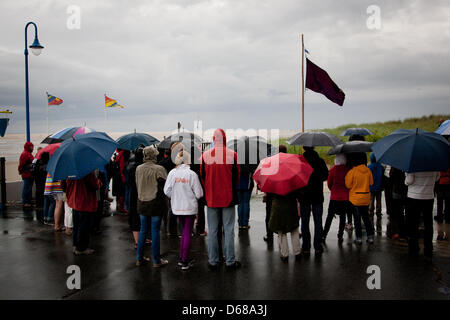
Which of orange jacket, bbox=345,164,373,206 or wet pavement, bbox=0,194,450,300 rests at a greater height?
orange jacket, bbox=345,164,373,206

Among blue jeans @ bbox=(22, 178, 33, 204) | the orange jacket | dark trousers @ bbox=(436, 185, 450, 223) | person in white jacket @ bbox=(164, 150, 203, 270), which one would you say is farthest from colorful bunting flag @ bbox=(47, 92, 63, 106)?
dark trousers @ bbox=(436, 185, 450, 223)

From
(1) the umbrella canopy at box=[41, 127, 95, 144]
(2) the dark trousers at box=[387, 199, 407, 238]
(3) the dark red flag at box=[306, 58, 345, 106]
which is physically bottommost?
(2) the dark trousers at box=[387, 199, 407, 238]

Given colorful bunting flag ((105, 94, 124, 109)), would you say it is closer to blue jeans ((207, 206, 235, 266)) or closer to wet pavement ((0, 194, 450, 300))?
wet pavement ((0, 194, 450, 300))

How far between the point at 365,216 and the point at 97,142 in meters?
5.17

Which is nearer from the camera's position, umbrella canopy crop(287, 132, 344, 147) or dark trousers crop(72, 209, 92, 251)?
dark trousers crop(72, 209, 92, 251)

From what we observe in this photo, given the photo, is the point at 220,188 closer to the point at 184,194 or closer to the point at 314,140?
the point at 184,194

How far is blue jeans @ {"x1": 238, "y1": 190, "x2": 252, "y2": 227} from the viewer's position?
304 inches

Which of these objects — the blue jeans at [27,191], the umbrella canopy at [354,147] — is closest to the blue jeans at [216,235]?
the umbrella canopy at [354,147]

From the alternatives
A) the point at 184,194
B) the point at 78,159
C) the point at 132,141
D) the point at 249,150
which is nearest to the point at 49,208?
the point at 132,141

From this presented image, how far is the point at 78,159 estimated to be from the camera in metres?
5.71

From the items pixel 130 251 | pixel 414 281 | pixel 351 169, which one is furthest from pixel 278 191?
pixel 130 251

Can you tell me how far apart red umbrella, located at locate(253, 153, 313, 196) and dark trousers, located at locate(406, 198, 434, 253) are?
6.42ft

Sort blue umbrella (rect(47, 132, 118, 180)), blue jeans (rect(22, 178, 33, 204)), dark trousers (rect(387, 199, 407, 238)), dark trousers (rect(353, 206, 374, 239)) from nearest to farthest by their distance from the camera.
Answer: blue umbrella (rect(47, 132, 118, 180)) < dark trousers (rect(353, 206, 374, 239)) < dark trousers (rect(387, 199, 407, 238)) < blue jeans (rect(22, 178, 33, 204))
